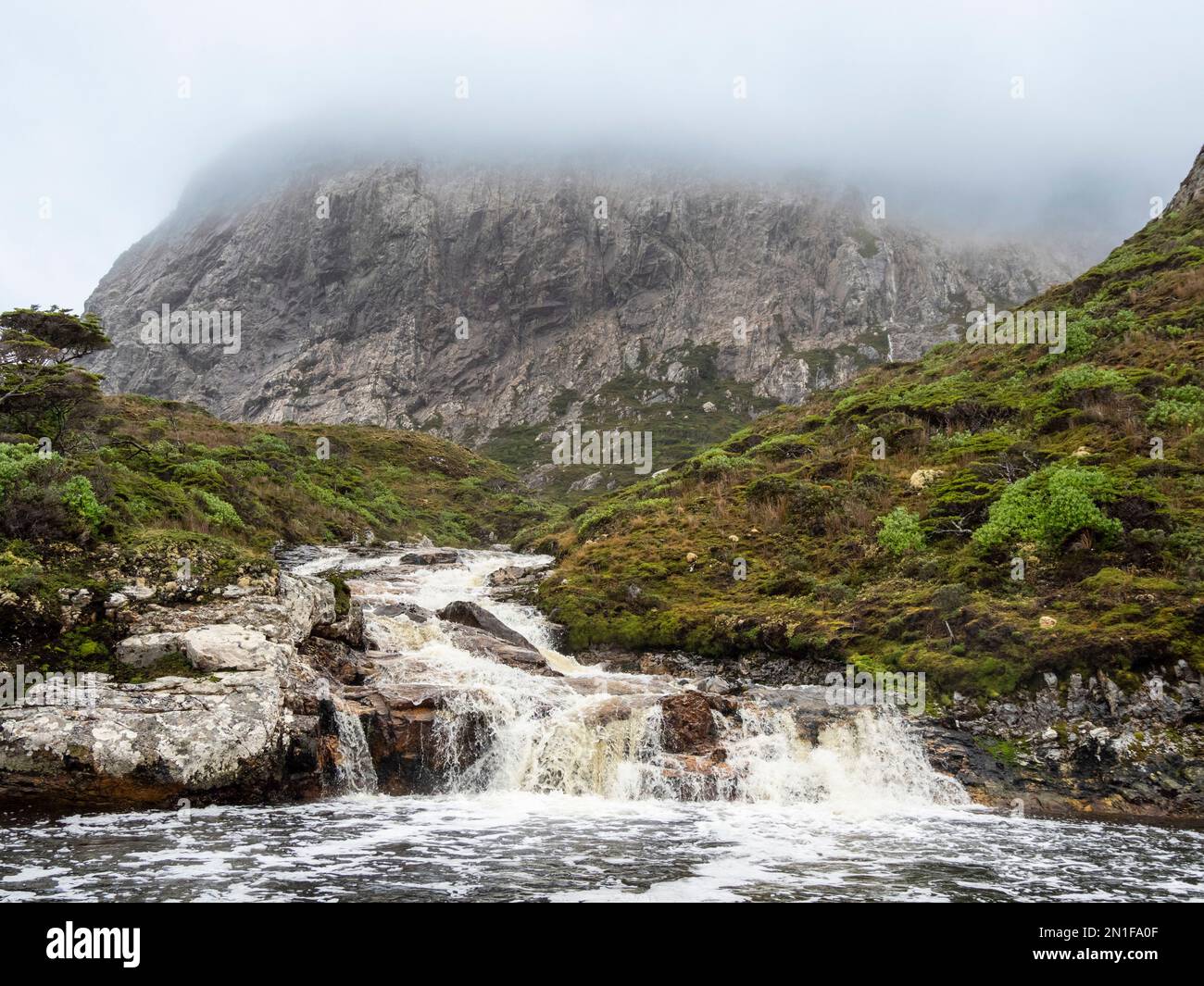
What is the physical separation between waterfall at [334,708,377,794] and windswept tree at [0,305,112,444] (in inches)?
685

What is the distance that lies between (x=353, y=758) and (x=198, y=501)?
22.5m

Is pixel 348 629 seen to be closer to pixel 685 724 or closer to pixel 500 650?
pixel 500 650

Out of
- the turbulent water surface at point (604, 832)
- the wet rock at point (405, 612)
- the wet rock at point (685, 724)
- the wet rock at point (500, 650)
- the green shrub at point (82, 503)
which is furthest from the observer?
the wet rock at point (405, 612)

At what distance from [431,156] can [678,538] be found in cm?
18941

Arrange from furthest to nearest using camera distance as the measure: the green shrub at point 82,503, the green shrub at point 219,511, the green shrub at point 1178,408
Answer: the green shrub at point 219,511 → the green shrub at point 1178,408 → the green shrub at point 82,503

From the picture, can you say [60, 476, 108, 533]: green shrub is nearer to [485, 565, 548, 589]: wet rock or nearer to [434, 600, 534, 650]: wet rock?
[434, 600, 534, 650]: wet rock

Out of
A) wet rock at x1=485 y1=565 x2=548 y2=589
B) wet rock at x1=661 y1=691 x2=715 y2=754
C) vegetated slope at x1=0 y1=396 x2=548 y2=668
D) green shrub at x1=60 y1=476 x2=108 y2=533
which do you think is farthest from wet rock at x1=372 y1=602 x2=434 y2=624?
wet rock at x1=661 y1=691 x2=715 y2=754

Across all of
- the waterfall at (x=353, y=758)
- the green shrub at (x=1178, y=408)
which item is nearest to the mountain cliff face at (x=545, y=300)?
the green shrub at (x=1178, y=408)

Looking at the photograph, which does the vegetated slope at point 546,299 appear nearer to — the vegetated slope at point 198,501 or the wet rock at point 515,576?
the vegetated slope at point 198,501

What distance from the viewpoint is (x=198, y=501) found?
33.4 meters

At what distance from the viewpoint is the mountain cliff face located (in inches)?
5645

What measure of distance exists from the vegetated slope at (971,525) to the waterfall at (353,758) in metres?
10.2

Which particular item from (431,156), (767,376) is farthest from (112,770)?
(431,156)

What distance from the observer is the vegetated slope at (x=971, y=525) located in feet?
57.8
